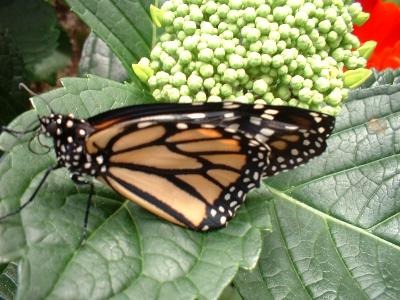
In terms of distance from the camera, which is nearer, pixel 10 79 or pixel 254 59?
pixel 254 59

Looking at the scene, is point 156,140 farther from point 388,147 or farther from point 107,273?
point 388,147

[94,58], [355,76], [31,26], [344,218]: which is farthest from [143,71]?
[31,26]

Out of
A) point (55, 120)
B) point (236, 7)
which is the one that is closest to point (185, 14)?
point (236, 7)

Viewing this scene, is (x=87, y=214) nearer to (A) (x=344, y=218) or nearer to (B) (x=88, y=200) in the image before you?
(B) (x=88, y=200)

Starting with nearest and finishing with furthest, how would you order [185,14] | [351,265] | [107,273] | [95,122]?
1. [107,273]
2. [95,122]
3. [185,14]
4. [351,265]

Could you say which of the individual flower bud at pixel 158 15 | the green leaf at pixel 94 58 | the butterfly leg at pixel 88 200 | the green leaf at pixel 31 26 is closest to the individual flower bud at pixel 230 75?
the individual flower bud at pixel 158 15

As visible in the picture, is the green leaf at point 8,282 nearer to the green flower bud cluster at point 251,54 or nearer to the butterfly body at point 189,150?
the butterfly body at point 189,150
